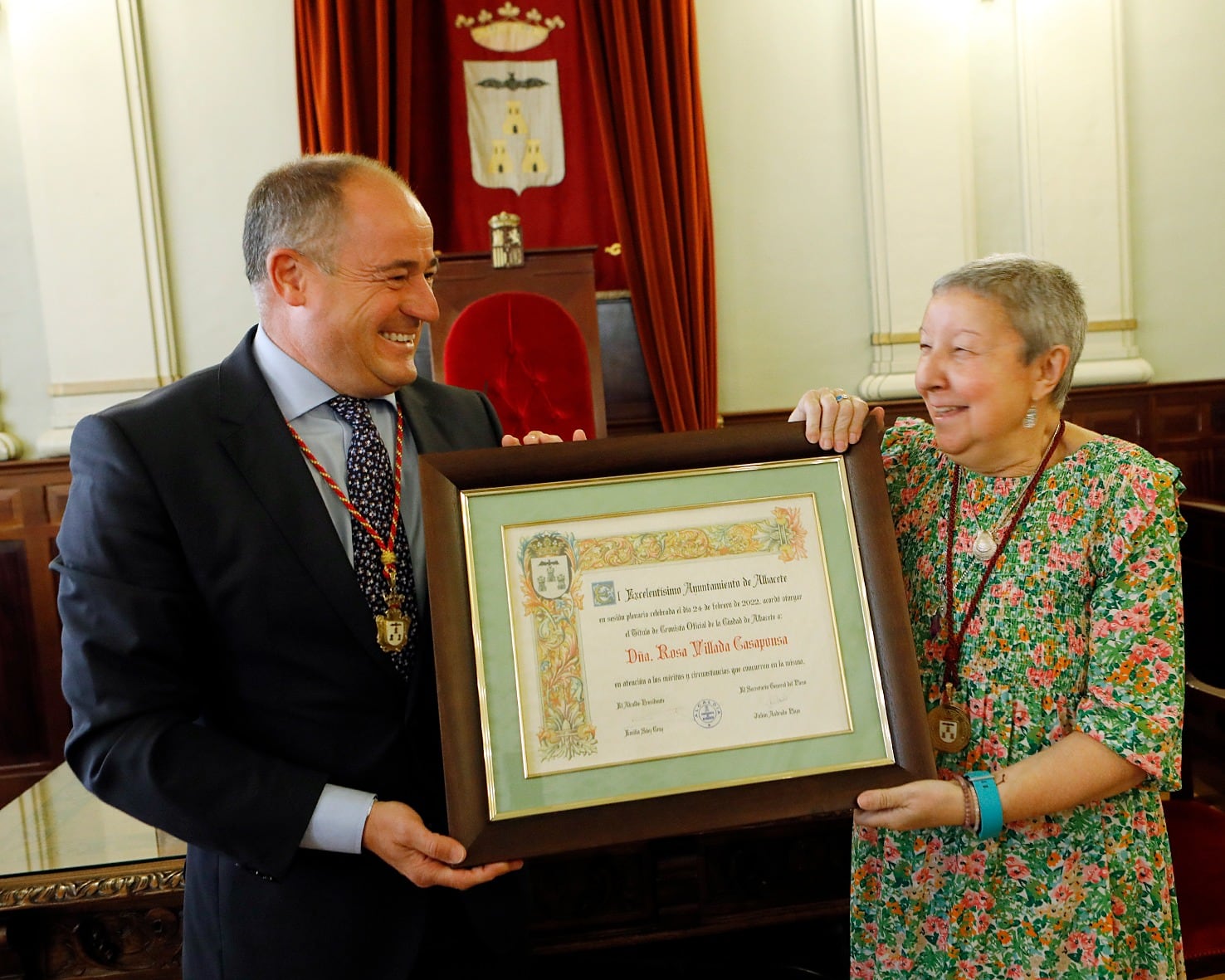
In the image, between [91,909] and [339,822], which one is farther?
[91,909]

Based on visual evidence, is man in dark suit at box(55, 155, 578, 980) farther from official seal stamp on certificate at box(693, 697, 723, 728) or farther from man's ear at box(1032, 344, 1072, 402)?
man's ear at box(1032, 344, 1072, 402)

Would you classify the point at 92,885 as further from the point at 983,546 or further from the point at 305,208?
the point at 983,546

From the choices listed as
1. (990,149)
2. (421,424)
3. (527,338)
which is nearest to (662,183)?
(527,338)

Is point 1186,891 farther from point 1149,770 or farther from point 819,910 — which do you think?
point 1149,770

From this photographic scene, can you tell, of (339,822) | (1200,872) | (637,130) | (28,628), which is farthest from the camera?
(637,130)

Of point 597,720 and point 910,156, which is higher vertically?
point 910,156

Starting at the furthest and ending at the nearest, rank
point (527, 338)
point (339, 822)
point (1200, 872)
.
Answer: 1. point (527, 338)
2. point (1200, 872)
3. point (339, 822)

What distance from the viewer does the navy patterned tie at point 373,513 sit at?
1.40 m

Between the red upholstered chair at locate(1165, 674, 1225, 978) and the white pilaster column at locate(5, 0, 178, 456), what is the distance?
4.24 m

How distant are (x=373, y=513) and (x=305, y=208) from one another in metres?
0.48

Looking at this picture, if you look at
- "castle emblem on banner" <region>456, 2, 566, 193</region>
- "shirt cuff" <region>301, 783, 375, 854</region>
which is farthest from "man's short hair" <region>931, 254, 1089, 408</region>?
"castle emblem on banner" <region>456, 2, 566, 193</region>

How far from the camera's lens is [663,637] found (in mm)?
1354

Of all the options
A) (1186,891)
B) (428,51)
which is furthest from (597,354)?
(1186,891)

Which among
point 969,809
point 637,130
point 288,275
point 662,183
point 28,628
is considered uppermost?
point 637,130
